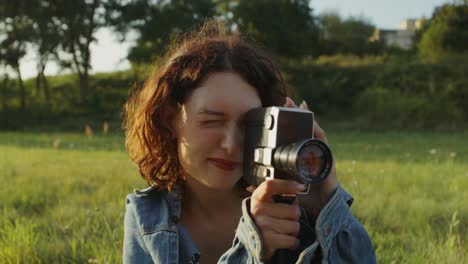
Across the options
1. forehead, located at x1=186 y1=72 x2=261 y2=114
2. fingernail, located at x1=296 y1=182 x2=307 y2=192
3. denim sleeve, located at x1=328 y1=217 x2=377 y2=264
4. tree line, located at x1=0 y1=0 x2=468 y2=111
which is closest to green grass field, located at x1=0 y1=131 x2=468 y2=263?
denim sleeve, located at x1=328 y1=217 x2=377 y2=264

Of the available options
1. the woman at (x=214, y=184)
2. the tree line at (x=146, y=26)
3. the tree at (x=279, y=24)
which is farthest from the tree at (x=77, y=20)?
the woman at (x=214, y=184)

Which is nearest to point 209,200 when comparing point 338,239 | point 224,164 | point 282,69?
point 224,164

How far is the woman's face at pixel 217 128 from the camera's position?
5.08 ft

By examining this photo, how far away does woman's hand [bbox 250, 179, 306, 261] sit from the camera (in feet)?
4.21

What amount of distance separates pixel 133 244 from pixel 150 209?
0.43 ft

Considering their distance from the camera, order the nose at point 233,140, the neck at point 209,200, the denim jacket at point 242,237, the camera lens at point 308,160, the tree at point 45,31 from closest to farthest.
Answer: the camera lens at point 308,160 < the denim jacket at point 242,237 < the nose at point 233,140 < the neck at point 209,200 < the tree at point 45,31

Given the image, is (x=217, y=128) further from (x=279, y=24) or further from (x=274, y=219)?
(x=279, y=24)

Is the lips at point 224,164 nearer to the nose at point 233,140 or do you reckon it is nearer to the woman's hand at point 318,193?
the nose at point 233,140

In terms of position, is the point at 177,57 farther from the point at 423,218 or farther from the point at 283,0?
the point at 283,0

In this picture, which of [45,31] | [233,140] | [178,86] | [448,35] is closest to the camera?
[233,140]

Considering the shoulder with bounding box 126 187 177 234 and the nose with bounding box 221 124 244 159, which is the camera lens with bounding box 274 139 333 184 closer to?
the nose with bounding box 221 124 244 159

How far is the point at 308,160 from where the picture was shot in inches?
46.2

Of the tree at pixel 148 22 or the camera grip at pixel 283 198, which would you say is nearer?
the camera grip at pixel 283 198

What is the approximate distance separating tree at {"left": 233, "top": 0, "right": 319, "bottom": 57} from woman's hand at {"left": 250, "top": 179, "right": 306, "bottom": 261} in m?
20.1
